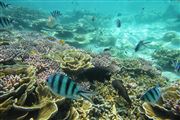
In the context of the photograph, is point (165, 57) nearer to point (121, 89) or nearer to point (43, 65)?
point (121, 89)

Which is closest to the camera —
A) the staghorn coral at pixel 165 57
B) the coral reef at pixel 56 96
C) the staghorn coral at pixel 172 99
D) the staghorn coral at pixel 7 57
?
the coral reef at pixel 56 96

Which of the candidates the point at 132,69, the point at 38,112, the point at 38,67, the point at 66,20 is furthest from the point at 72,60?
the point at 66,20

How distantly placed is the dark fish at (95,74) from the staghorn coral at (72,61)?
34cm

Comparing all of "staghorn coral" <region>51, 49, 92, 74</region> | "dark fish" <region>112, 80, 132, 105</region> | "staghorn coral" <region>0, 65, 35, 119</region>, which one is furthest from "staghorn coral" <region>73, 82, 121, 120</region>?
"staghorn coral" <region>0, 65, 35, 119</region>

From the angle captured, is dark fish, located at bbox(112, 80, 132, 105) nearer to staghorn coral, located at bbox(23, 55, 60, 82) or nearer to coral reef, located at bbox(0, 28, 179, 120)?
coral reef, located at bbox(0, 28, 179, 120)

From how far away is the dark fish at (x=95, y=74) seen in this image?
650cm

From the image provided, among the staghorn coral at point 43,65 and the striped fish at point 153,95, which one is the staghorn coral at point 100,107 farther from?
the striped fish at point 153,95

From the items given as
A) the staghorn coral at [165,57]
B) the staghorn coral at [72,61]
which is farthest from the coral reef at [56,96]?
the staghorn coral at [165,57]

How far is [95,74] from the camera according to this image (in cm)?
682

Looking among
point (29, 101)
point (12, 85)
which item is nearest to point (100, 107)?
point (29, 101)

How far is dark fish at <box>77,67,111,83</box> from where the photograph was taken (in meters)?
6.50

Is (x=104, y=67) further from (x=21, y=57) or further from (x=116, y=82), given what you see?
(x=21, y=57)

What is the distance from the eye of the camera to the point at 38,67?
17.9 ft

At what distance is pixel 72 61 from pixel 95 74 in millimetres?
1039
